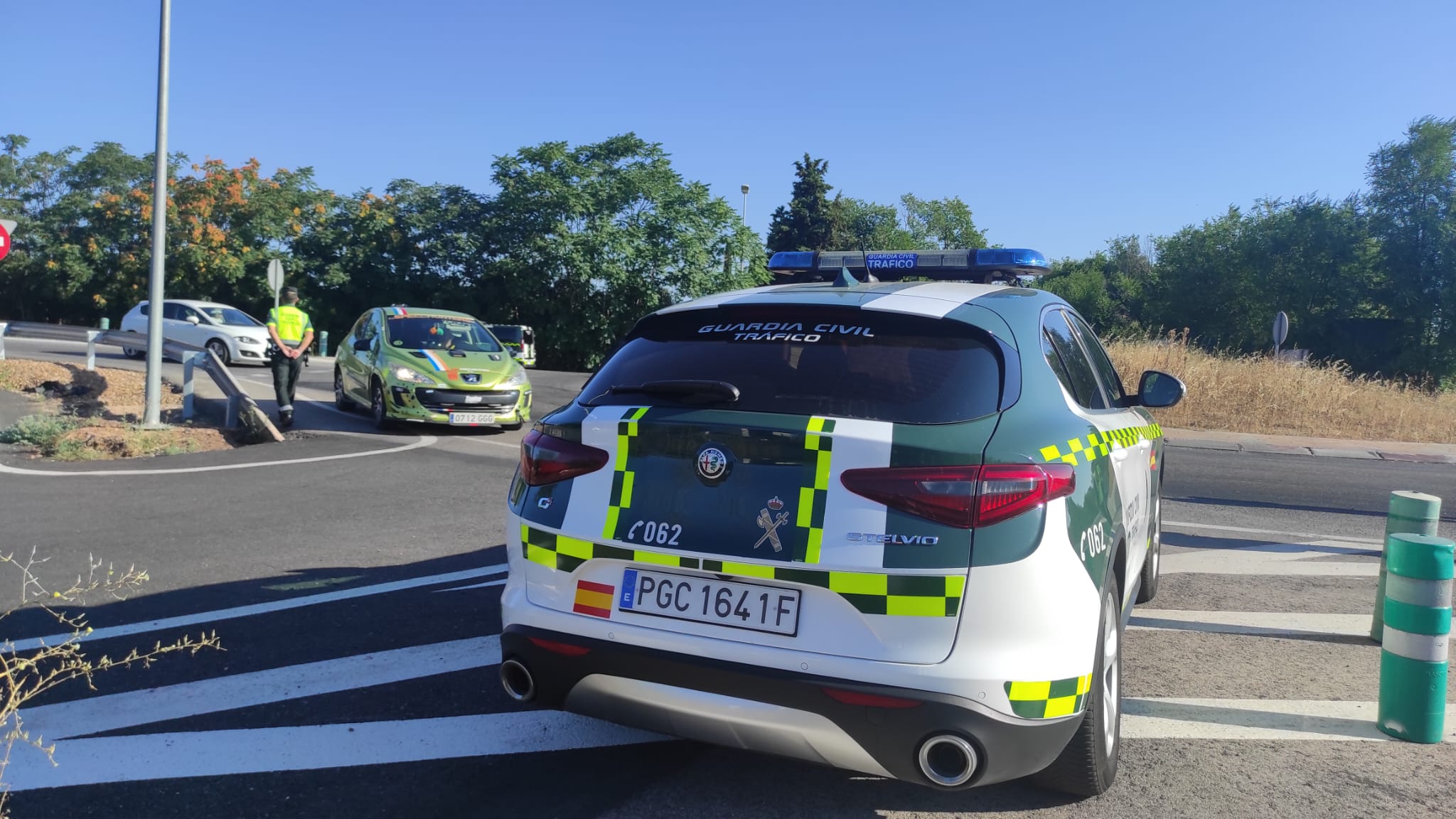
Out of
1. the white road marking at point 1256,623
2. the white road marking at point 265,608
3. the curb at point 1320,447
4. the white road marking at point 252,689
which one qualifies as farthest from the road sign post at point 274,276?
the white road marking at point 1256,623

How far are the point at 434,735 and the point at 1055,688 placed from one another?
2275 millimetres

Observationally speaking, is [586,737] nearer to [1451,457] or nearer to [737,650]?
[737,650]

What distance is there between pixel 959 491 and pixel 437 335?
1268cm

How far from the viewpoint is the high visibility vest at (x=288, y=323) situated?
13445 mm

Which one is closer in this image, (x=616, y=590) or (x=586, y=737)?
(x=616, y=590)

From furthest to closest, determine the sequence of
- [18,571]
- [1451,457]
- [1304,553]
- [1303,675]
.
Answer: [1451,457] → [1304,553] → [18,571] → [1303,675]

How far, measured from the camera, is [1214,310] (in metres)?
46.2

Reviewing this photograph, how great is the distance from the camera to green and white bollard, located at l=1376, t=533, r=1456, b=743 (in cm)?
389

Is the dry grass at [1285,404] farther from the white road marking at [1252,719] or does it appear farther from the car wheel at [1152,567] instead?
the white road marking at [1252,719]

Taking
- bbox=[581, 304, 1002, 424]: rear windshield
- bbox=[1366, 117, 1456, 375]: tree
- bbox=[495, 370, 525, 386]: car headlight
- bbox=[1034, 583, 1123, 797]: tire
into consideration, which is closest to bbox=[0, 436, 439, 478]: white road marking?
bbox=[495, 370, 525, 386]: car headlight

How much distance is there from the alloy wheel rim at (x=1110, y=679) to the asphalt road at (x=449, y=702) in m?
0.22

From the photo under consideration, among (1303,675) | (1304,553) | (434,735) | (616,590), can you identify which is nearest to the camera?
(616,590)

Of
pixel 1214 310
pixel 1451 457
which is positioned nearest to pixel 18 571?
pixel 1451 457

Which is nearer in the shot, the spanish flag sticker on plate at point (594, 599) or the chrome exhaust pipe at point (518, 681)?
the spanish flag sticker on plate at point (594, 599)
